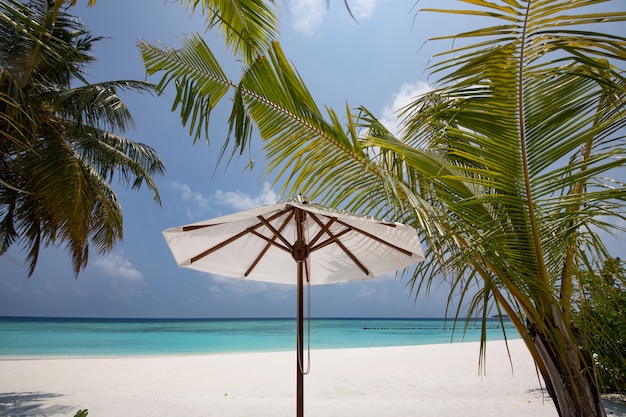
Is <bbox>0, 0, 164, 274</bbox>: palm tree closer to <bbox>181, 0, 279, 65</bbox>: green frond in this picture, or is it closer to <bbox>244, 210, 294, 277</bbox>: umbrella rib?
<bbox>244, 210, 294, 277</bbox>: umbrella rib

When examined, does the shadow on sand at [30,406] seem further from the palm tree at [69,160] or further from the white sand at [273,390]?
the palm tree at [69,160]

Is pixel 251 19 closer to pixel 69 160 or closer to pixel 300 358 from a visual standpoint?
pixel 300 358

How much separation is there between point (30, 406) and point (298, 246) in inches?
241

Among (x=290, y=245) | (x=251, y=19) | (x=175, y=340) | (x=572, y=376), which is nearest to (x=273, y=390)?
(x=290, y=245)

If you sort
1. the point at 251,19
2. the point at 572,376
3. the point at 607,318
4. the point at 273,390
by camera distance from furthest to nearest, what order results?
the point at 273,390
the point at 607,318
the point at 572,376
the point at 251,19

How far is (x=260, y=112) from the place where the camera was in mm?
2770

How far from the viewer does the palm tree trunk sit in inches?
95.8

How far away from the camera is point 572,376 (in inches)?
95.3

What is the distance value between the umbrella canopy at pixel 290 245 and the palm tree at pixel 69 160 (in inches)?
162

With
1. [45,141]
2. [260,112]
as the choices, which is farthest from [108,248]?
[260,112]

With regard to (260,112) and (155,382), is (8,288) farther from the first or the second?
(260,112)

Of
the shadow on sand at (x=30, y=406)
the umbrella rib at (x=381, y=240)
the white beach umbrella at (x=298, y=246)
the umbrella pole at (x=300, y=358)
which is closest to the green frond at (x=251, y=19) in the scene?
the white beach umbrella at (x=298, y=246)

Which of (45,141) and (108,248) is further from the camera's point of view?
(108,248)

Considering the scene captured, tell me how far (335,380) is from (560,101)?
26.6 ft
